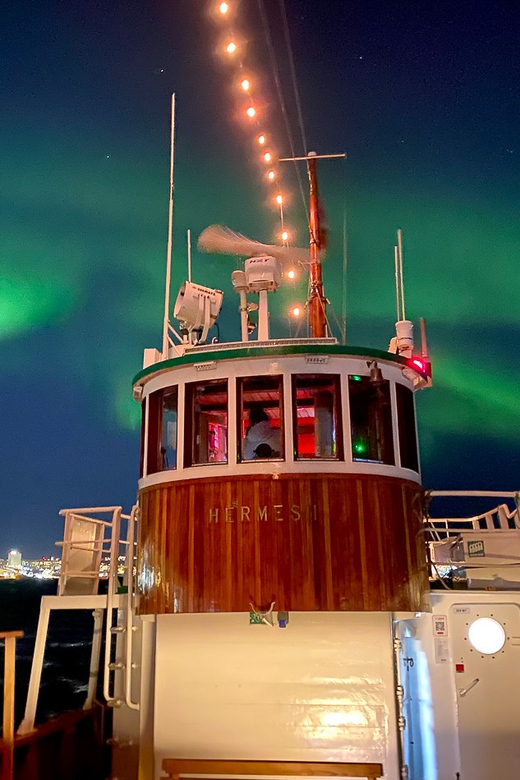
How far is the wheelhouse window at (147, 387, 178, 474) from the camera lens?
31.1ft

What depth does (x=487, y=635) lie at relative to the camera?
9688mm

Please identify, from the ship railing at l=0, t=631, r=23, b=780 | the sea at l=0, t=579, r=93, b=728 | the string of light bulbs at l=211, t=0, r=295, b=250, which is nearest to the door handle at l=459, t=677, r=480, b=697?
the ship railing at l=0, t=631, r=23, b=780

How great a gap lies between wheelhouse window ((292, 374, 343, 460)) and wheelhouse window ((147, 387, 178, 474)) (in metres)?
1.75

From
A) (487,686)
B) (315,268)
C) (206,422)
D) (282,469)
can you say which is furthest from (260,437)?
(315,268)

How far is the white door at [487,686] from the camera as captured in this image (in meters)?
9.34

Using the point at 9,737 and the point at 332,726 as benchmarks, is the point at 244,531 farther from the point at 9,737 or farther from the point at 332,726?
the point at 9,737

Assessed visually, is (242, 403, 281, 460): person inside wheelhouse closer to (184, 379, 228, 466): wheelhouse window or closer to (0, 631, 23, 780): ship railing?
(184, 379, 228, 466): wheelhouse window

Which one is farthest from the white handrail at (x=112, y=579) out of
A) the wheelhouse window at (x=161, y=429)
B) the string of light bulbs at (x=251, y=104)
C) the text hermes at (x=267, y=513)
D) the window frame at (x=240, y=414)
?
the string of light bulbs at (x=251, y=104)

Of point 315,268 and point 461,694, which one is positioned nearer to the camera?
point 461,694

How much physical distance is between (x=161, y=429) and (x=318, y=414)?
7.48 ft

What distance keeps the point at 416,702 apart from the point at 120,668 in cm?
429

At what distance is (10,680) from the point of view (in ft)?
25.7

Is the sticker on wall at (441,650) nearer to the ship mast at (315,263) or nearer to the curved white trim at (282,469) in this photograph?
the curved white trim at (282,469)

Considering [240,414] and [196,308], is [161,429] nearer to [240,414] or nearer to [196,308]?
[240,414]
